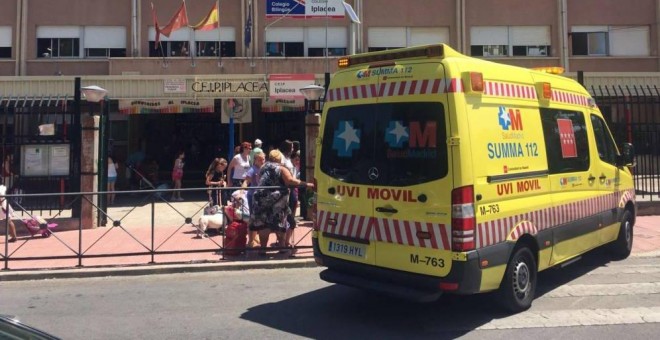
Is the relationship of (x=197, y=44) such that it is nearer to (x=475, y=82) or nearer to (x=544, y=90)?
(x=544, y=90)

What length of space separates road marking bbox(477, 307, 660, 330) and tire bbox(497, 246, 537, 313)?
127mm

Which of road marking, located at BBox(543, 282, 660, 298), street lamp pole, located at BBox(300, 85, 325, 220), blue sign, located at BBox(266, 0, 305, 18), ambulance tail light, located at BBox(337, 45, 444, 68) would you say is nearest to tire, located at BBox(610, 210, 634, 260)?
road marking, located at BBox(543, 282, 660, 298)

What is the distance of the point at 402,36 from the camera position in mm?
22109

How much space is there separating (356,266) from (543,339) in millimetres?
1909

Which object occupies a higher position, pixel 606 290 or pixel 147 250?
pixel 147 250

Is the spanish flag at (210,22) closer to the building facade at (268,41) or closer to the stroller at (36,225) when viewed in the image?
the building facade at (268,41)

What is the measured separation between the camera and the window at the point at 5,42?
69.6 ft

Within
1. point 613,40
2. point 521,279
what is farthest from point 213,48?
point 521,279

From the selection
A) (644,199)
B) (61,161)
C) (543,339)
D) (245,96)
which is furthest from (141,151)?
(543,339)

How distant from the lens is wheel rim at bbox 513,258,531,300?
5386mm

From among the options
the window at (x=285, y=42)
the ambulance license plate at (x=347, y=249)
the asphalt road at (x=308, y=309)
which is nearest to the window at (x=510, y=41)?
the window at (x=285, y=42)

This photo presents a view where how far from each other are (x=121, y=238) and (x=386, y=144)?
6.95m

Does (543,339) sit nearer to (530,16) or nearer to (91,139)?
(91,139)

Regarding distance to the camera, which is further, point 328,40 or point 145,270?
point 328,40
